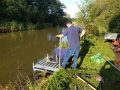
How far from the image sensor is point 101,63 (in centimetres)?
752

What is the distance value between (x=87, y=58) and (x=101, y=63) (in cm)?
95

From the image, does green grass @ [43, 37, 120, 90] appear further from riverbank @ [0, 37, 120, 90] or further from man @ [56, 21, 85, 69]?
man @ [56, 21, 85, 69]

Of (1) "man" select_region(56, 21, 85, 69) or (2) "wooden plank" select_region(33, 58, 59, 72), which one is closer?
(1) "man" select_region(56, 21, 85, 69)

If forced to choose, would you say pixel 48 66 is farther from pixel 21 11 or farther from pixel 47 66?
pixel 21 11

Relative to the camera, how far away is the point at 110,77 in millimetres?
6160

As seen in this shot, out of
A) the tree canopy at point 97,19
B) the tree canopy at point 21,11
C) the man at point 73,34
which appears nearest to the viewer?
the man at point 73,34

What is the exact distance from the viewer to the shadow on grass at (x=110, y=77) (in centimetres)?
551

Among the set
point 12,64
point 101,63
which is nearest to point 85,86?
point 101,63

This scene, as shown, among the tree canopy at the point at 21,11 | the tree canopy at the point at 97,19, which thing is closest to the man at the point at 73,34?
the tree canopy at the point at 97,19

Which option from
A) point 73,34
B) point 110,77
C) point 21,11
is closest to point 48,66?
point 73,34

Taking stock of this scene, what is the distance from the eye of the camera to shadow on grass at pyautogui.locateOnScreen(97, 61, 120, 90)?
5508mm

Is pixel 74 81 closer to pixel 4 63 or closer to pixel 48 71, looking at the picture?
pixel 48 71

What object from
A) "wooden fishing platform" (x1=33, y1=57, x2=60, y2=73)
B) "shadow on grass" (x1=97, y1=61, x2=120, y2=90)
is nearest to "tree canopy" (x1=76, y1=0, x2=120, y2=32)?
"wooden fishing platform" (x1=33, y1=57, x2=60, y2=73)

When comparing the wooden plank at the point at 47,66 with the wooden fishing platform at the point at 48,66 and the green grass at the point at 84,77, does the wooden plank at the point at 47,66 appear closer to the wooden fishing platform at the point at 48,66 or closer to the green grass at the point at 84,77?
the wooden fishing platform at the point at 48,66
